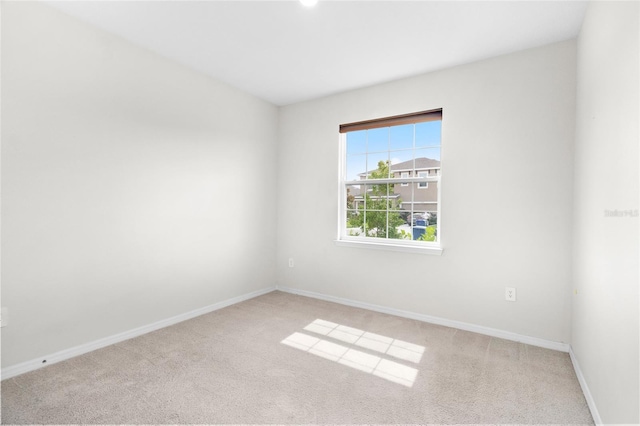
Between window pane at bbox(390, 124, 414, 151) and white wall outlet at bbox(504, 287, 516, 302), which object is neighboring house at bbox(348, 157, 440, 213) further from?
white wall outlet at bbox(504, 287, 516, 302)

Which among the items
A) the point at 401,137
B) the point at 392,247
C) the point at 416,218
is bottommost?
the point at 392,247

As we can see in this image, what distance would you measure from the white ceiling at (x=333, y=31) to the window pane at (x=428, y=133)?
1.72 ft

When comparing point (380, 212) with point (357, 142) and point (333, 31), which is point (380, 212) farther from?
point (333, 31)

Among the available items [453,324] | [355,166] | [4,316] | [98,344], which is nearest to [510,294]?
[453,324]

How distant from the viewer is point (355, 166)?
374 centimetres

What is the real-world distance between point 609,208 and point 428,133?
1879mm

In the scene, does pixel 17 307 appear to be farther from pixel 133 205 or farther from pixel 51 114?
pixel 51 114

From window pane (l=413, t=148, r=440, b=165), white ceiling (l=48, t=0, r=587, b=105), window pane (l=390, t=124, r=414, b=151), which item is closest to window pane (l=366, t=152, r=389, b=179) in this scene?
window pane (l=390, t=124, r=414, b=151)

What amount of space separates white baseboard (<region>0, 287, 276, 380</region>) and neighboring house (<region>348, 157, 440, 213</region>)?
7.44 feet

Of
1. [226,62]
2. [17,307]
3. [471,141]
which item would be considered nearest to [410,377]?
[471,141]

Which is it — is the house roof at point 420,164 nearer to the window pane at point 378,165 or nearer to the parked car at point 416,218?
the window pane at point 378,165

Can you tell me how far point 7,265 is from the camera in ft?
6.66

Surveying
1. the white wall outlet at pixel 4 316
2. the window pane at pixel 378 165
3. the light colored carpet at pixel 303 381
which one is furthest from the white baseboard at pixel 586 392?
the white wall outlet at pixel 4 316

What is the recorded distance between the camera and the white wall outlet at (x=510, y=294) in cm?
272
